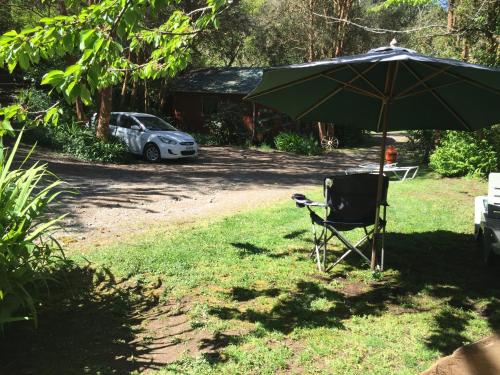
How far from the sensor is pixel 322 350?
11.6 ft

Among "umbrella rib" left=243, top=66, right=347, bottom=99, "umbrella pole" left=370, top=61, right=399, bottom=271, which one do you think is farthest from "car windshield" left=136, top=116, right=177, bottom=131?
"umbrella pole" left=370, top=61, right=399, bottom=271

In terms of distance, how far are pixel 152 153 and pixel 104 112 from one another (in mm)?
2104

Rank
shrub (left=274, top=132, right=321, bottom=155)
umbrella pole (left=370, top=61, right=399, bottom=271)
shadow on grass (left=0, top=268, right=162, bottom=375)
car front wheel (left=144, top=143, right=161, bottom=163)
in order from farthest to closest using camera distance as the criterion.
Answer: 1. shrub (left=274, top=132, right=321, bottom=155)
2. car front wheel (left=144, top=143, right=161, bottom=163)
3. umbrella pole (left=370, top=61, right=399, bottom=271)
4. shadow on grass (left=0, top=268, right=162, bottom=375)

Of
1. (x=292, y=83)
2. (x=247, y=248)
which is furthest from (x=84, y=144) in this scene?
(x=292, y=83)

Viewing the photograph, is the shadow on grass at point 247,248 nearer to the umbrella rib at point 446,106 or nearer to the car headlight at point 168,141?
the umbrella rib at point 446,106

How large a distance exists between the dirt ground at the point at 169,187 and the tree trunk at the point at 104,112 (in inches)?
58.7

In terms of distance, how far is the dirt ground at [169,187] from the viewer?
7.61 meters

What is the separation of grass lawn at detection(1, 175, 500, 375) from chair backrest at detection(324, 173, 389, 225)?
2.06 ft

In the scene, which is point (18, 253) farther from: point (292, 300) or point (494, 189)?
point (494, 189)

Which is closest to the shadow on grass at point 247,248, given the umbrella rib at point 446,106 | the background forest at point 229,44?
the background forest at point 229,44

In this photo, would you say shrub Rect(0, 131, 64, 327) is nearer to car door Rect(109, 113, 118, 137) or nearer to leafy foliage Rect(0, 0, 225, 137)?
leafy foliage Rect(0, 0, 225, 137)

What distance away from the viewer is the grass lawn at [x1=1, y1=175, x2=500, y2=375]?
3.44 m

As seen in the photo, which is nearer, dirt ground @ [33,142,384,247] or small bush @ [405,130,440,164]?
dirt ground @ [33,142,384,247]

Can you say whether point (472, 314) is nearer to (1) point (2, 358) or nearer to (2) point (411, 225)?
(2) point (411, 225)
